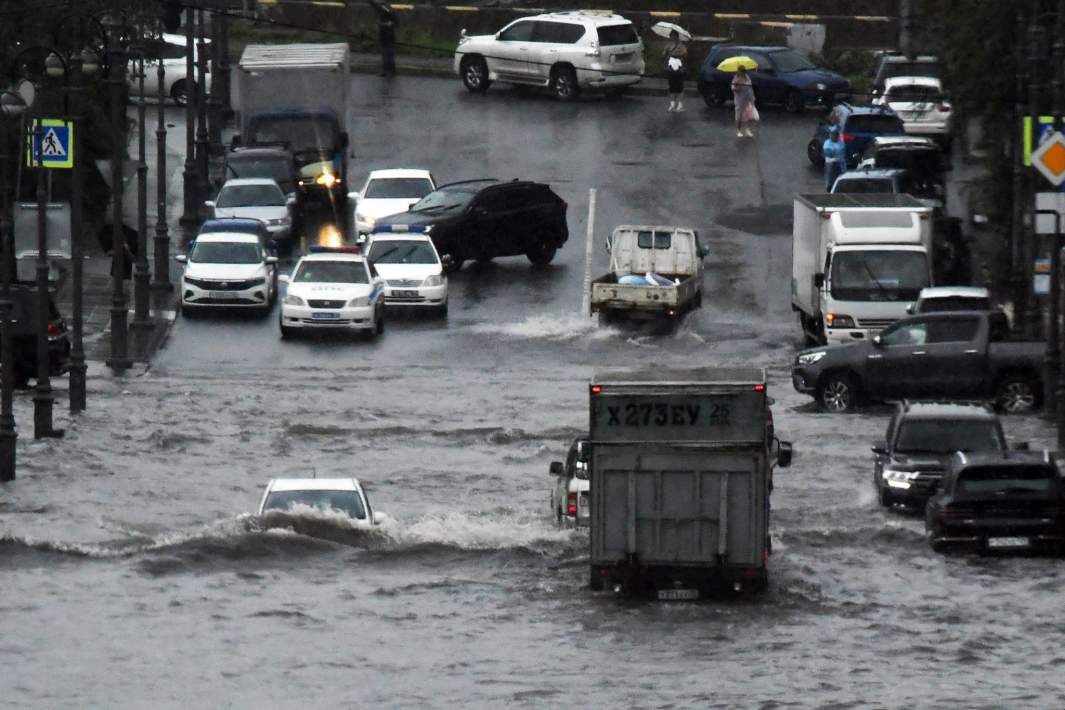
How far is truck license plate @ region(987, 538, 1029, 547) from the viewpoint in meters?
28.8

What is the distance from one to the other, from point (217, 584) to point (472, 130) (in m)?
36.3

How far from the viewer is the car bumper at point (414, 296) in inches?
1919

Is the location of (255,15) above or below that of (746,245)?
above

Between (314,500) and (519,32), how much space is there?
37.2 meters

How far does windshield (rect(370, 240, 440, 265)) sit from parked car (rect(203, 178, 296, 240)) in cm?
503

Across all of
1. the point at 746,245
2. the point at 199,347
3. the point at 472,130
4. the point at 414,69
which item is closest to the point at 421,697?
the point at 199,347

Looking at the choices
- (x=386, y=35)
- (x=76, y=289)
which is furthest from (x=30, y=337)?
(x=386, y=35)

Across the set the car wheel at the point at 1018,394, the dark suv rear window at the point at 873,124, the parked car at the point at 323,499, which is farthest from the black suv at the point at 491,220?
the parked car at the point at 323,499

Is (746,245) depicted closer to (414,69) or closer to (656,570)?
(414,69)

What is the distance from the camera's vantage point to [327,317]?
4681 centimetres

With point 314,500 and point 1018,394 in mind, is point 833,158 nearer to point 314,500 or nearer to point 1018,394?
point 1018,394

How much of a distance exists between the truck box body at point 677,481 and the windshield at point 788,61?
37766 mm

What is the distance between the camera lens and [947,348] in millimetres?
39594

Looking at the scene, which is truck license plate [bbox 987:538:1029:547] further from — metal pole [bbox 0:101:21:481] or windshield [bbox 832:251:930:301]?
windshield [bbox 832:251:930:301]
